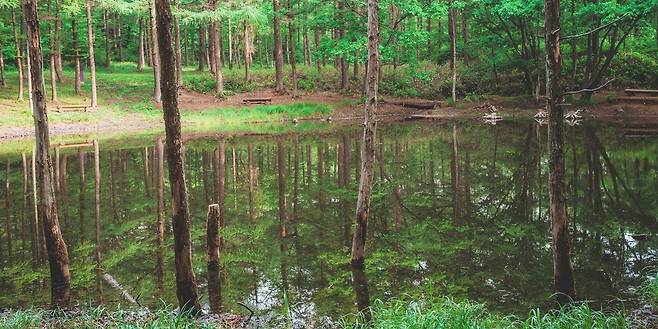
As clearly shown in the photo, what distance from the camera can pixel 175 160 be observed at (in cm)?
745

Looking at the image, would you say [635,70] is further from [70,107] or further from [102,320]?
[102,320]

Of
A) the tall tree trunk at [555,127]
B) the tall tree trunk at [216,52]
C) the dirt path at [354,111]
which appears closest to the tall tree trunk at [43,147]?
the tall tree trunk at [555,127]

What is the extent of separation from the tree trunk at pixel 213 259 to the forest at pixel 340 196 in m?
0.04

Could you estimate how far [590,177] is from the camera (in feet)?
60.7

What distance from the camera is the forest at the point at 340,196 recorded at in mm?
7832

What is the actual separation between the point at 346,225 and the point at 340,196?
3.52 m

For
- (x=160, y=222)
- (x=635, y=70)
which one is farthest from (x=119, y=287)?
(x=635, y=70)

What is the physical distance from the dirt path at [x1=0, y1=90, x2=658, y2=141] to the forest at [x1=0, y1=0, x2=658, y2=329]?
0.19 metres

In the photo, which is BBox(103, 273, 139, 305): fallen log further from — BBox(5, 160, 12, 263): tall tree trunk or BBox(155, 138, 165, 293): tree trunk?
BBox(5, 160, 12, 263): tall tree trunk

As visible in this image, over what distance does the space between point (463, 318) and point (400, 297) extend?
2.76 meters

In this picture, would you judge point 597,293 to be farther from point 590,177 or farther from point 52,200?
point 590,177

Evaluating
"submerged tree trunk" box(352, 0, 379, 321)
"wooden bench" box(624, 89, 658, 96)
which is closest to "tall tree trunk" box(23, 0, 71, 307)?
"submerged tree trunk" box(352, 0, 379, 321)

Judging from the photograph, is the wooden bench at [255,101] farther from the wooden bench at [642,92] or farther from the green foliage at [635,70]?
the green foliage at [635,70]

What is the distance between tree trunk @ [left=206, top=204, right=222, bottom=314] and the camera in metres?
9.05
